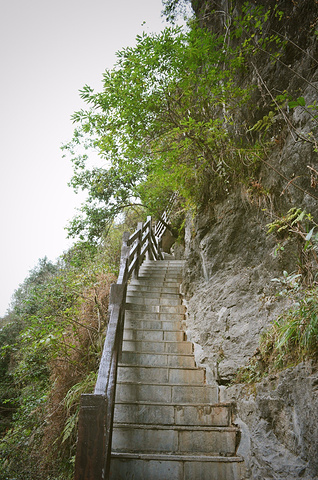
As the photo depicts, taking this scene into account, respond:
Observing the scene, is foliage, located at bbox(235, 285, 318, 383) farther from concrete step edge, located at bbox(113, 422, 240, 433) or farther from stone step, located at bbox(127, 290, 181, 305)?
stone step, located at bbox(127, 290, 181, 305)

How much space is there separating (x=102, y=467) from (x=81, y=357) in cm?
354

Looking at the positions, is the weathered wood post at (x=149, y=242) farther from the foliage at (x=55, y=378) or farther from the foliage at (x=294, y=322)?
the foliage at (x=294, y=322)

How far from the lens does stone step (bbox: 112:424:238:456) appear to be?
115 inches

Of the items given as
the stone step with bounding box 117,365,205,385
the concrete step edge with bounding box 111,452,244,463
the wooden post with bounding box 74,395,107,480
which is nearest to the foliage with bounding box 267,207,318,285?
the concrete step edge with bounding box 111,452,244,463

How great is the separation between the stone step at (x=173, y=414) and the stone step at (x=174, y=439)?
0.49 ft

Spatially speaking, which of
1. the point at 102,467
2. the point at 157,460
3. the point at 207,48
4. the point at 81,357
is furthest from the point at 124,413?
the point at 207,48

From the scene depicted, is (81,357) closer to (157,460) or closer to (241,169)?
(157,460)

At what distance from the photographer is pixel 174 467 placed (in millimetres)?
2701

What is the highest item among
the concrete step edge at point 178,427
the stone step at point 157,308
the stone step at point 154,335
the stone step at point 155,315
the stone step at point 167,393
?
the stone step at point 157,308

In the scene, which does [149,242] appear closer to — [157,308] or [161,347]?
[157,308]

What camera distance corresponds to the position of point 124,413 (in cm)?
326

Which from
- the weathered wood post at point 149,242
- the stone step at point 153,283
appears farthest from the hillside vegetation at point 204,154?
the weathered wood post at point 149,242

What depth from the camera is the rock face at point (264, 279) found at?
2270 millimetres

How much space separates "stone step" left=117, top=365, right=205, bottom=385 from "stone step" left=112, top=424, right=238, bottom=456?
686 mm
